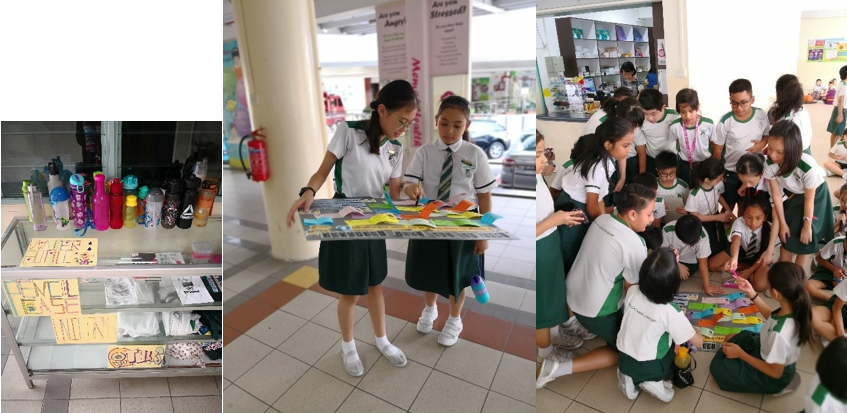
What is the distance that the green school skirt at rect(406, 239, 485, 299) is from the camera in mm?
1324

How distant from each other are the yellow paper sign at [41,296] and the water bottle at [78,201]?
1.14ft

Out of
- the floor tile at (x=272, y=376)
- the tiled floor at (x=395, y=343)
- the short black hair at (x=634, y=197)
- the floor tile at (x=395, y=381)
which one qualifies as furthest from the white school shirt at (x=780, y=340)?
the floor tile at (x=272, y=376)

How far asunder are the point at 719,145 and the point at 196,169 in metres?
1.81

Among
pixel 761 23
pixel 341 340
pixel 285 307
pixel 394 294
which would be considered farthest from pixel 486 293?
pixel 761 23

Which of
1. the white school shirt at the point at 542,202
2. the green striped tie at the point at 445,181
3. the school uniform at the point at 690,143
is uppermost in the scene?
the school uniform at the point at 690,143

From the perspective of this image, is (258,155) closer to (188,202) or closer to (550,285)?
(188,202)

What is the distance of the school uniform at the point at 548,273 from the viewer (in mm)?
1409

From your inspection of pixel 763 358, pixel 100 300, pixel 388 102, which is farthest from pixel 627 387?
pixel 100 300

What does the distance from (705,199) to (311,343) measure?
1.23 m

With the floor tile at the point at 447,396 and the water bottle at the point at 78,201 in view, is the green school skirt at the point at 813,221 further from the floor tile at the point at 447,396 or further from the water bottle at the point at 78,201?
the water bottle at the point at 78,201

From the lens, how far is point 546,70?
131 centimetres

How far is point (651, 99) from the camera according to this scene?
46.8 inches

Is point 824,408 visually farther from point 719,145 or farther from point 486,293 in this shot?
point 486,293

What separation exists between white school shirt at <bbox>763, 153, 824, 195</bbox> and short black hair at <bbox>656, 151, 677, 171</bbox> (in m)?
0.20
